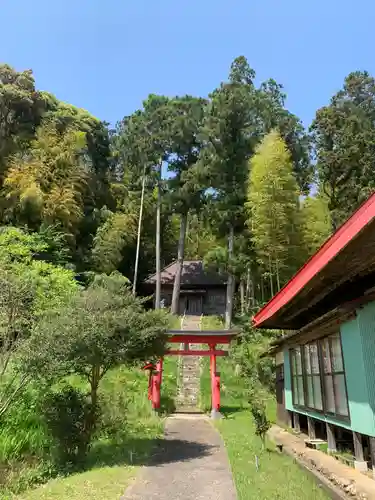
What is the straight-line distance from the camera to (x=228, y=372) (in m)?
17.3

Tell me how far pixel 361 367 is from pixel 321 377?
173 centimetres

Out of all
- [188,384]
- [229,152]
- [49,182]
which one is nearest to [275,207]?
[229,152]

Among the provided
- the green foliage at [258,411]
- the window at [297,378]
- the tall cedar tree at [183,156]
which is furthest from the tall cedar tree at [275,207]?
the green foliage at [258,411]

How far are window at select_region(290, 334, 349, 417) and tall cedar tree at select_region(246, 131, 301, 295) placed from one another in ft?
26.4

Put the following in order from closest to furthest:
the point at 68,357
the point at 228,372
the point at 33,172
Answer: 1. the point at 68,357
2. the point at 228,372
3. the point at 33,172

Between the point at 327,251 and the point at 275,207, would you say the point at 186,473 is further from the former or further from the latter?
the point at 275,207

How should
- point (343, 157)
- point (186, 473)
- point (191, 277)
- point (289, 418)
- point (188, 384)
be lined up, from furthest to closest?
point (191, 277), point (343, 157), point (188, 384), point (289, 418), point (186, 473)

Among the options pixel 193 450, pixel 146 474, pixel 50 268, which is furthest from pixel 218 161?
pixel 146 474

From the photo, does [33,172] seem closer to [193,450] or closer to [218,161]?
[218,161]

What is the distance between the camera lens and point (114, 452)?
7.45 m

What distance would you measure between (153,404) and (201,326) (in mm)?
10485

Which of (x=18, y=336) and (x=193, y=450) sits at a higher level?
(x=18, y=336)

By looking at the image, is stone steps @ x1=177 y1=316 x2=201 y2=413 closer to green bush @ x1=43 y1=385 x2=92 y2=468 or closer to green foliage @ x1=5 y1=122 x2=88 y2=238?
green bush @ x1=43 y1=385 x2=92 y2=468

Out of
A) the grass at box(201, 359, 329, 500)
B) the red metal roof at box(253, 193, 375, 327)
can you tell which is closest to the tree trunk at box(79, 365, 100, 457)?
the grass at box(201, 359, 329, 500)
